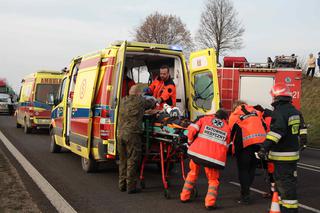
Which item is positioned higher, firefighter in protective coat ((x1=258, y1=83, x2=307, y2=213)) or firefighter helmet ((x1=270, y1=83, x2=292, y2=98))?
firefighter helmet ((x1=270, y1=83, x2=292, y2=98))

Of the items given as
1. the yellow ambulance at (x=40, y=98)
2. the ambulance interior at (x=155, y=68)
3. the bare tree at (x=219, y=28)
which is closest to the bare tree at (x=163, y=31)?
the bare tree at (x=219, y=28)

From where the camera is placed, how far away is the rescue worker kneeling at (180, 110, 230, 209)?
20.6 feet

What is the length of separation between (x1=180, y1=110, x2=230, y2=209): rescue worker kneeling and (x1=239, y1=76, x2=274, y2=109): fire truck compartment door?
22.0 ft

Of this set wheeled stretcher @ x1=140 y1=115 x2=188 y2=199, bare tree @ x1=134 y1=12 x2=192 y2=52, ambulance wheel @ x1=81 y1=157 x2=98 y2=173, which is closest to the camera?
wheeled stretcher @ x1=140 y1=115 x2=188 y2=199

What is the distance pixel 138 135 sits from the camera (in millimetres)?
7227

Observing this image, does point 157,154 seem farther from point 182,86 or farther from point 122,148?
point 182,86

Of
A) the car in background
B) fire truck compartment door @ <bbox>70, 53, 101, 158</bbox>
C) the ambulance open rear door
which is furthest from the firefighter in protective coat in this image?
the car in background

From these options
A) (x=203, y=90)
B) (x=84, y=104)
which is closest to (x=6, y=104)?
(x=84, y=104)

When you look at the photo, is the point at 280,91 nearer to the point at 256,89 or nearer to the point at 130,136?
the point at 130,136

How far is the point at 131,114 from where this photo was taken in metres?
7.23

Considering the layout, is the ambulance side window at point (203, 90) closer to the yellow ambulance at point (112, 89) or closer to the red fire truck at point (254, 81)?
the yellow ambulance at point (112, 89)

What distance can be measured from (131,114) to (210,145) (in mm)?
1594

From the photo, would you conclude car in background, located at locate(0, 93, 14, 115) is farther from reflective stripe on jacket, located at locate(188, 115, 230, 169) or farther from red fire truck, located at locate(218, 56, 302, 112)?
reflective stripe on jacket, located at locate(188, 115, 230, 169)

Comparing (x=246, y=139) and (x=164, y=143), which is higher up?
(x=246, y=139)
